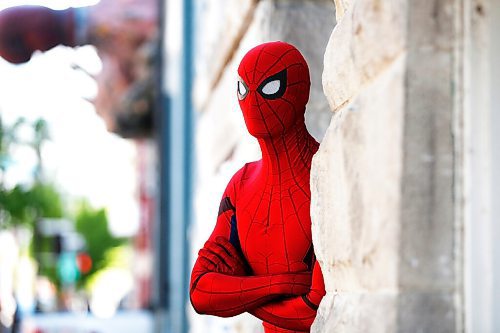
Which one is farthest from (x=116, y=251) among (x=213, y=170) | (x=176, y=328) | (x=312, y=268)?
(x=312, y=268)

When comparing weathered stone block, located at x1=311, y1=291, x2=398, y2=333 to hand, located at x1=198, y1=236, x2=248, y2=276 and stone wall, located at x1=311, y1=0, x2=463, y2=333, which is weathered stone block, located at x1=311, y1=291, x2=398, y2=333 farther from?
hand, located at x1=198, y1=236, x2=248, y2=276

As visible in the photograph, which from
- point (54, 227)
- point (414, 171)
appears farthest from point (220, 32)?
point (54, 227)

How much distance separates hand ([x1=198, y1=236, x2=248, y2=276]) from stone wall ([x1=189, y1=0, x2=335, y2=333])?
2.80 feet

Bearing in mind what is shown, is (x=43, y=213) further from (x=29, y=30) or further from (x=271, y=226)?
(x=271, y=226)

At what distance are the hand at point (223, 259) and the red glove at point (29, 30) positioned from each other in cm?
1231

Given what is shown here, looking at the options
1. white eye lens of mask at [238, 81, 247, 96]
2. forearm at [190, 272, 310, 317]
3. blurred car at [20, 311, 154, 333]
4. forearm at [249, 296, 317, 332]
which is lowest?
blurred car at [20, 311, 154, 333]

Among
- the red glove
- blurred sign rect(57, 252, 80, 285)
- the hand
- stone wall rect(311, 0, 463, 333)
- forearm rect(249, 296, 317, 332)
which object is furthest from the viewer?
blurred sign rect(57, 252, 80, 285)

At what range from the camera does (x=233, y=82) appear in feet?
12.9

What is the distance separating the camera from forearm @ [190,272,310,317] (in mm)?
1951

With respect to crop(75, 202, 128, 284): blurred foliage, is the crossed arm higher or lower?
higher

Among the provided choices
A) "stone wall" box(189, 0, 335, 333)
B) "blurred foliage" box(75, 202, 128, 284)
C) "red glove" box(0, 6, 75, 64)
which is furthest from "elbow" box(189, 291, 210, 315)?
"blurred foliage" box(75, 202, 128, 284)

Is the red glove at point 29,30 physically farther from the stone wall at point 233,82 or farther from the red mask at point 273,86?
the red mask at point 273,86

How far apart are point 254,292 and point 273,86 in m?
0.41

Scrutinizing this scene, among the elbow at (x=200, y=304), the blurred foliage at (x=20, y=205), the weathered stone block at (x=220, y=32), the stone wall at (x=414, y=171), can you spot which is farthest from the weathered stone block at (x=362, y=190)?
the blurred foliage at (x=20, y=205)
